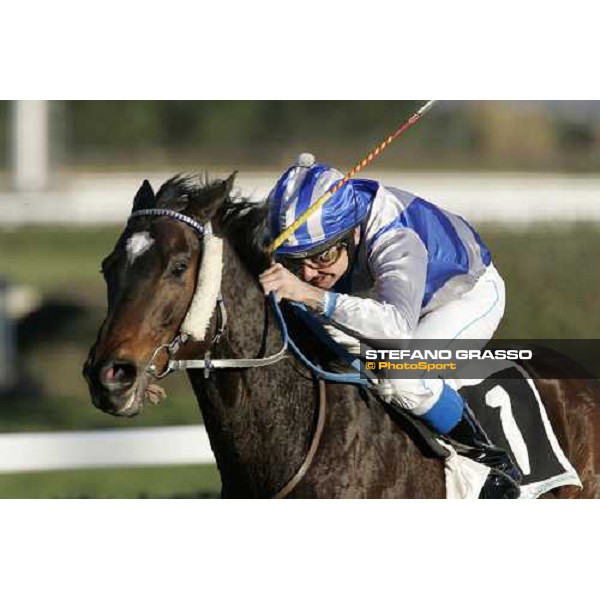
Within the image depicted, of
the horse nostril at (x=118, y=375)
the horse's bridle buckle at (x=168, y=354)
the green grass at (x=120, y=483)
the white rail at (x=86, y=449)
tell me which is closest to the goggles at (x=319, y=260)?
the horse's bridle buckle at (x=168, y=354)

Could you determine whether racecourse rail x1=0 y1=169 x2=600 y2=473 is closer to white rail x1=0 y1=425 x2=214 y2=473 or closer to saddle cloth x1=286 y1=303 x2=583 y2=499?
white rail x1=0 y1=425 x2=214 y2=473

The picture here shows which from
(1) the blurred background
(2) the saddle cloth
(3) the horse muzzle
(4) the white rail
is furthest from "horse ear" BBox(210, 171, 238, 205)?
(4) the white rail

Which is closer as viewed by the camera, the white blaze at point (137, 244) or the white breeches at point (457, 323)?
the white blaze at point (137, 244)

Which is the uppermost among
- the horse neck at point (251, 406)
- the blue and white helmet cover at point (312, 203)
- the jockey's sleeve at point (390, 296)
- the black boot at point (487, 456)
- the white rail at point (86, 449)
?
the blue and white helmet cover at point (312, 203)

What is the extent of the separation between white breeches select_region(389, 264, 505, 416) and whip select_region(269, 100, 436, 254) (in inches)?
17.8

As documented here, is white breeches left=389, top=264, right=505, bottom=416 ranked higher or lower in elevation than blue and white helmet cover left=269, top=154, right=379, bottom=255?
lower

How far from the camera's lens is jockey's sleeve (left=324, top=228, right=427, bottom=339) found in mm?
3213

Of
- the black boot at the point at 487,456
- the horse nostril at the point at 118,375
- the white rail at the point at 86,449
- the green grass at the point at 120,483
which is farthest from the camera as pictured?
the green grass at the point at 120,483

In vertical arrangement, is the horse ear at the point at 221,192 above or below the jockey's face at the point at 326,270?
above

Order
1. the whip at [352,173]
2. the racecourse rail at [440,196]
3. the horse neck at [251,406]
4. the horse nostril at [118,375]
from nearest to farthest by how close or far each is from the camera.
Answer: the horse nostril at [118,375] < the horse neck at [251,406] < the whip at [352,173] < the racecourse rail at [440,196]

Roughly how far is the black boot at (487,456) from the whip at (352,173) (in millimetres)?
736

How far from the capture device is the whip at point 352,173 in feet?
10.8

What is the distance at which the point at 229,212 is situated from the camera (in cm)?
322

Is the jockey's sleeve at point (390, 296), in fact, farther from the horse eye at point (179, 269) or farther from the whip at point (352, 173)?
the horse eye at point (179, 269)
